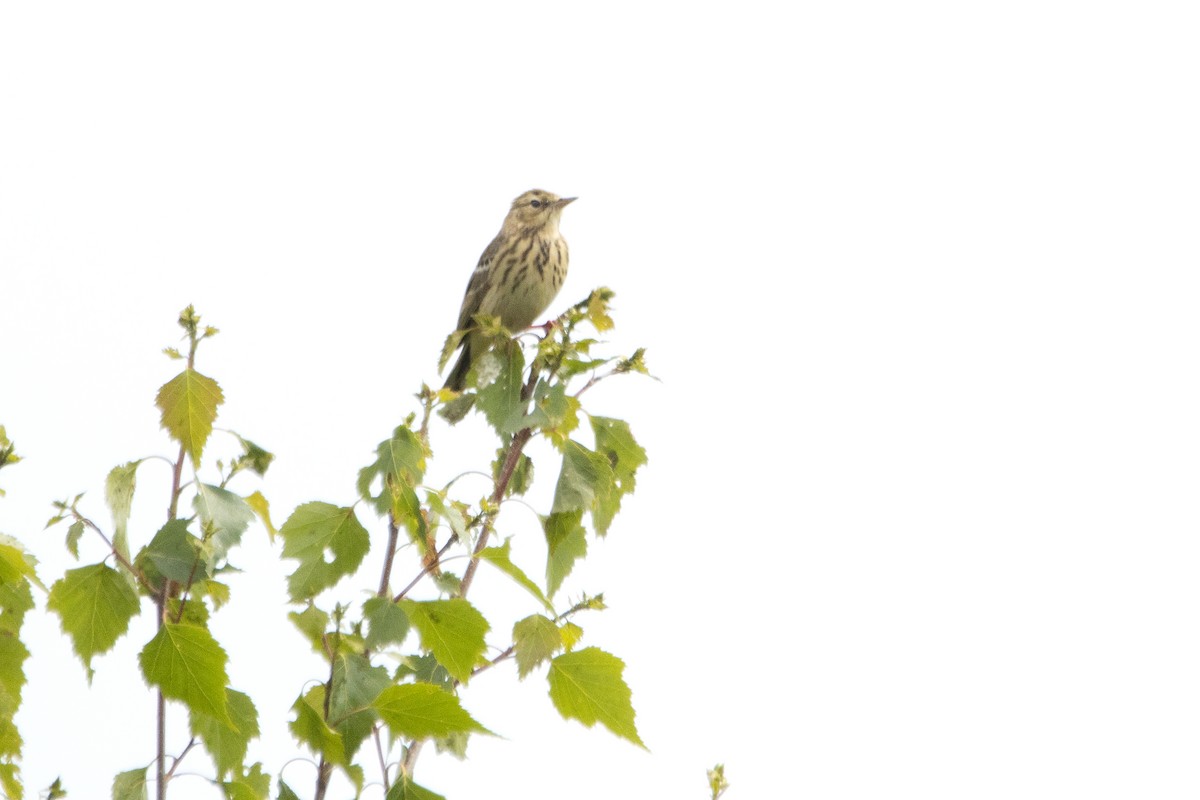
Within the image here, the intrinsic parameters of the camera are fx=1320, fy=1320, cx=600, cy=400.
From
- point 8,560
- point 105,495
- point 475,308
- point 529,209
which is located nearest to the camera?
point 8,560

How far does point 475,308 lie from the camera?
35.0ft

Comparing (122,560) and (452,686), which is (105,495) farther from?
(452,686)

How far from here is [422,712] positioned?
10.5 ft

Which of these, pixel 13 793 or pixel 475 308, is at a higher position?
pixel 475 308

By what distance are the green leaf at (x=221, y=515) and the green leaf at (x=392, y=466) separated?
1.08 feet

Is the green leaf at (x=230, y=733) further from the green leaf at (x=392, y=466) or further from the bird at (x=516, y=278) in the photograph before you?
the bird at (x=516, y=278)

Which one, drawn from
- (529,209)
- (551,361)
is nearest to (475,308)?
(529,209)

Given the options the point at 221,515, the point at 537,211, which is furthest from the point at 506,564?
the point at 537,211

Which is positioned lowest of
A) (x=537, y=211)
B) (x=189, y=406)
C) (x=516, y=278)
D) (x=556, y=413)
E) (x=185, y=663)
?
(x=185, y=663)

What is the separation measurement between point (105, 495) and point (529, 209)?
8057mm

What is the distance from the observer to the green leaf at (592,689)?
381cm

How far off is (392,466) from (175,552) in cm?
63

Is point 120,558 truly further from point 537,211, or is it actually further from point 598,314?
point 537,211

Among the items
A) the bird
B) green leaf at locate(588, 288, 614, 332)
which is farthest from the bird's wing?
green leaf at locate(588, 288, 614, 332)
